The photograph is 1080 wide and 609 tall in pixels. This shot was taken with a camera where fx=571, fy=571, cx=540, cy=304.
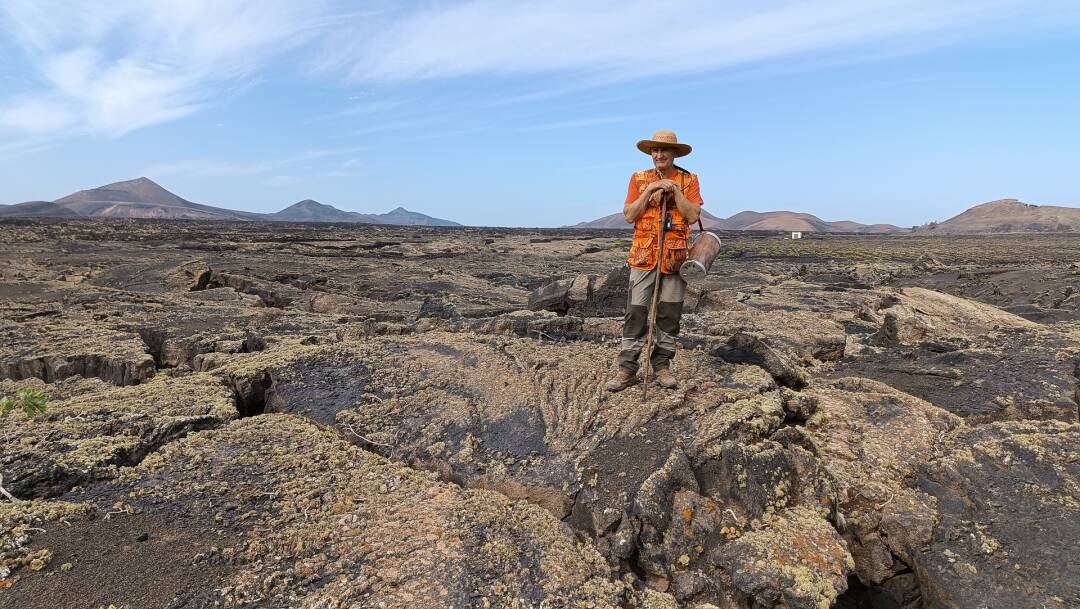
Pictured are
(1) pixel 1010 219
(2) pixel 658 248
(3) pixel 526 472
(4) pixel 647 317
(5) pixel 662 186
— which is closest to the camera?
(3) pixel 526 472

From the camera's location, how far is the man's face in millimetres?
4790

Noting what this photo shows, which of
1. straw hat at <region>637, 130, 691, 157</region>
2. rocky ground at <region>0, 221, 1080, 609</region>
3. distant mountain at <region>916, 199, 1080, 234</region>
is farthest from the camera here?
distant mountain at <region>916, 199, 1080, 234</region>

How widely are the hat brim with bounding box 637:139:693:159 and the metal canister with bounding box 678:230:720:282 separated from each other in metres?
0.71

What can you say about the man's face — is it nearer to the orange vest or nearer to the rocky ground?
the orange vest

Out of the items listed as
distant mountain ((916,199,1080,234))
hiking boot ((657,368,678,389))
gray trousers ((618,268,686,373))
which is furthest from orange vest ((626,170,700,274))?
distant mountain ((916,199,1080,234))

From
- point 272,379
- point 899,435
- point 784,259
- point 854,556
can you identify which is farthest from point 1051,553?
point 784,259

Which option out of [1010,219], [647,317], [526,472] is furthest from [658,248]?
[1010,219]

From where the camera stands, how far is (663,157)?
4.82 m

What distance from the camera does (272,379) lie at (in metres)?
5.76

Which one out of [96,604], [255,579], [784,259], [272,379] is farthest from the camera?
[784,259]

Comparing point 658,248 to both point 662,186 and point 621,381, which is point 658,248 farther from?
point 621,381

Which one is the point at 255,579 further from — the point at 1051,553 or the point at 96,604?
the point at 1051,553

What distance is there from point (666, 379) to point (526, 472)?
1.59 m

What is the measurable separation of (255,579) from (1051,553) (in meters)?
4.70
